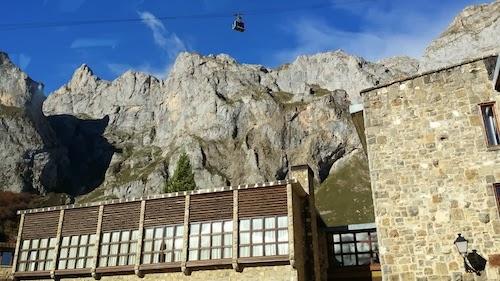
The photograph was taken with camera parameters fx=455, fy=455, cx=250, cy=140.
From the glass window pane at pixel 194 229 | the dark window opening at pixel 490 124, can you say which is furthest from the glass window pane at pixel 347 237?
the dark window opening at pixel 490 124

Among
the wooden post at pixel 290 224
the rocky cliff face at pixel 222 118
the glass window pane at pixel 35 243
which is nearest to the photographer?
the wooden post at pixel 290 224

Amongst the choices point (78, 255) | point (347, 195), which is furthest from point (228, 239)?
point (347, 195)

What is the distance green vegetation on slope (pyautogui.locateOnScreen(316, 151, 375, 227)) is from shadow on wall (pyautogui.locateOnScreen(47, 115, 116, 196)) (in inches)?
2606

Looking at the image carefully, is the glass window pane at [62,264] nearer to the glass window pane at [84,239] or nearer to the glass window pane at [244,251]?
the glass window pane at [84,239]

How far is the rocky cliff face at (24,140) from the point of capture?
103812mm

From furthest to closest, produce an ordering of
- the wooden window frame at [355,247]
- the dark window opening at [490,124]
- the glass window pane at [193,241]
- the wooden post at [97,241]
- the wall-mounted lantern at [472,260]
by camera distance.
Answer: the wooden window frame at [355,247] → the wooden post at [97,241] → the glass window pane at [193,241] → the dark window opening at [490,124] → the wall-mounted lantern at [472,260]

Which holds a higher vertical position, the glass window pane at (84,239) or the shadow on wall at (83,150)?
the shadow on wall at (83,150)

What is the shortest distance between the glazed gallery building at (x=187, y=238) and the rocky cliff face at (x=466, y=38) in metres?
117

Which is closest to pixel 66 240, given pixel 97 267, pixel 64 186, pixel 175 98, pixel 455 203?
pixel 97 267

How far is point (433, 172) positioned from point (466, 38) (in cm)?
14097

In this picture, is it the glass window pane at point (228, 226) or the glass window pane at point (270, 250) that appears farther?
the glass window pane at point (228, 226)

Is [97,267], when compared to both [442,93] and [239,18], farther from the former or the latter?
[442,93]

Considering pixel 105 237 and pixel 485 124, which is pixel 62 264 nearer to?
pixel 105 237

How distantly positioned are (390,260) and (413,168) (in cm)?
331
